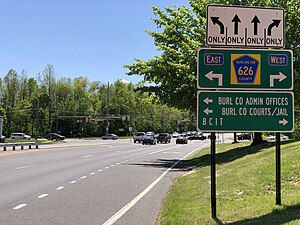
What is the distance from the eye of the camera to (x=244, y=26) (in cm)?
806

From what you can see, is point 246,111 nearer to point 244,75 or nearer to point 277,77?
point 244,75

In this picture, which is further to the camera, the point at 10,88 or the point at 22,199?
the point at 10,88

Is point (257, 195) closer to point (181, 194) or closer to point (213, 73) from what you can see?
point (181, 194)

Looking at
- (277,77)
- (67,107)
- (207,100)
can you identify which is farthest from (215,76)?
(67,107)

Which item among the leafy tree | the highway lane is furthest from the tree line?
the highway lane

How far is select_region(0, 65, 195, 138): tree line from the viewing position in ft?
328

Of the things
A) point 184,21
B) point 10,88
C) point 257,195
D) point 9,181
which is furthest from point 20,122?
point 257,195

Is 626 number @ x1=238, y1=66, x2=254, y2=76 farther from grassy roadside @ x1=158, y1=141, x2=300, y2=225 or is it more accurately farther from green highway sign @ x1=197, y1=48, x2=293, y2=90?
grassy roadside @ x1=158, y1=141, x2=300, y2=225

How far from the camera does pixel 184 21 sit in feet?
80.9

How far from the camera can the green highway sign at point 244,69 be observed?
7.98 meters

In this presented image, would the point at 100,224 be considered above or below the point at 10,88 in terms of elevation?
below

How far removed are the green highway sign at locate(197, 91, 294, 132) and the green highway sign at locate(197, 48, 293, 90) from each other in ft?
0.51

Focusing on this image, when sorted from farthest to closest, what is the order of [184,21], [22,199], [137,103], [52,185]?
[137,103] → [184,21] → [52,185] → [22,199]

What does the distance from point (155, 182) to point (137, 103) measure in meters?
108
